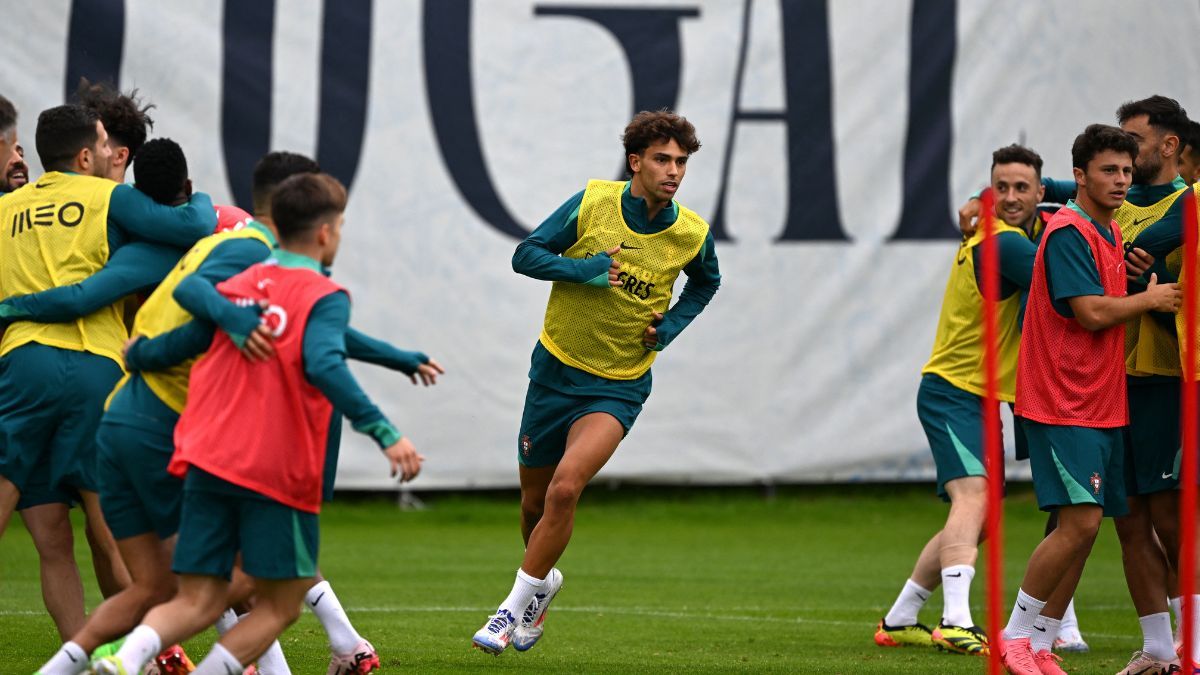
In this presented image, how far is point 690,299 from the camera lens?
8.00 m

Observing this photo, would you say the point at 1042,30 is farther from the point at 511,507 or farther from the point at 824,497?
the point at 511,507

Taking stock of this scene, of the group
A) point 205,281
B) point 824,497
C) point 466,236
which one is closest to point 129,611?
point 205,281

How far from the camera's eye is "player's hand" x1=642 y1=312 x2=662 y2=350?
7.66 m

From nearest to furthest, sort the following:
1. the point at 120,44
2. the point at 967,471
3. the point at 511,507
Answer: the point at 967,471 → the point at 120,44 → the point at 511,507

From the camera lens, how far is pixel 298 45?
14.2 m

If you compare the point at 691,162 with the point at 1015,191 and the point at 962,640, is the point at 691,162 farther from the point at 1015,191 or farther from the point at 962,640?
the point at 962,640

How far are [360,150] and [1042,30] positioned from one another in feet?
21.8

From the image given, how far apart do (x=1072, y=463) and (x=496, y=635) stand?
258 centimetres

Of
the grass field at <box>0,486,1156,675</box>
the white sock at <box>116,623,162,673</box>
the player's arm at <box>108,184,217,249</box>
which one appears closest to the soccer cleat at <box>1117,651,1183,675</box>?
the grass field at <box>0,486,1156,675</box>

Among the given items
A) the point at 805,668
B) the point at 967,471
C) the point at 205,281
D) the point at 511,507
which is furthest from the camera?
the point at 511,507

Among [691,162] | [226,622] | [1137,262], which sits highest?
[691,162]

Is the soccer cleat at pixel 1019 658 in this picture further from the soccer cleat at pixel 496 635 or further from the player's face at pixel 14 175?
the player's face at pixel 14 175

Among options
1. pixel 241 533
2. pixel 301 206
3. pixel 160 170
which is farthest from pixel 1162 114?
pixel 241 533

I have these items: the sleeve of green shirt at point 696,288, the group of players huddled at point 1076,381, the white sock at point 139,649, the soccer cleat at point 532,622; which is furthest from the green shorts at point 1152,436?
the white sock at point 139,649
